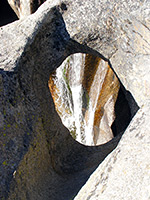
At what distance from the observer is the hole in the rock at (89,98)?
10.8ft

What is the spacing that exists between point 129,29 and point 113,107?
1856 mm

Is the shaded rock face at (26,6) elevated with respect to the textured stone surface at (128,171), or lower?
elevated

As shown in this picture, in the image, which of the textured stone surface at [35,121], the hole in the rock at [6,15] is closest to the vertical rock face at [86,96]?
the textured stone surface at [35,121]

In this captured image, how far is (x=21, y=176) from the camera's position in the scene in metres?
1.33

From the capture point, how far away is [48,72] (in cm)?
191

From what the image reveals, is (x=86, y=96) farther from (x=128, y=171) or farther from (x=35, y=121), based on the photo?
(x=128, y=171)

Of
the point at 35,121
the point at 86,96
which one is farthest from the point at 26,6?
the point at 35,121

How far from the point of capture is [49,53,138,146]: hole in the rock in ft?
10.8

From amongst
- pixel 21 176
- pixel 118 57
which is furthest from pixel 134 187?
pixel 118 57

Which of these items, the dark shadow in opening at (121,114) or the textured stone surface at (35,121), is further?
the dark shadow in opening at (121,114)

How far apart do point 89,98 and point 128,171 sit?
259cm

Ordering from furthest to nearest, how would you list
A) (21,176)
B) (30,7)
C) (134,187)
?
(30,7)
(21,176)
(134,187)

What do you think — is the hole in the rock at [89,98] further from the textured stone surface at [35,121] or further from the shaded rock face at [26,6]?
the textured stone surface at [35,121]

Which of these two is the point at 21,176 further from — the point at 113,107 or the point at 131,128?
the point at 113,107
